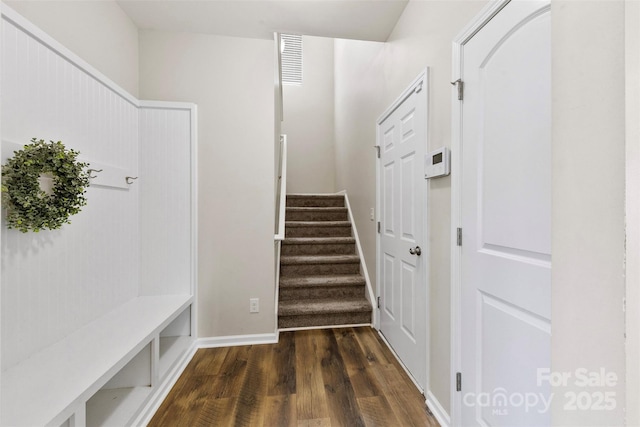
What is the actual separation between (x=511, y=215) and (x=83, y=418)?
1.84 metres

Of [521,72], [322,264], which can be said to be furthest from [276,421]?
[521,72]

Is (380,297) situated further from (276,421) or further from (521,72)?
(521,72)

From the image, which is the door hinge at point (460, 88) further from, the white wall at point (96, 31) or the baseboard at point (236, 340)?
the baseboard at point (236, 340)

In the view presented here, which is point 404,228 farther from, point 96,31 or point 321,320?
point 96,31

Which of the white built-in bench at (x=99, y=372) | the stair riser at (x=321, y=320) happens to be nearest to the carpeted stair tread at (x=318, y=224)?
the stair riser at (x=321, y=320)

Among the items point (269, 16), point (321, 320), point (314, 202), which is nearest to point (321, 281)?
point (321, 320)

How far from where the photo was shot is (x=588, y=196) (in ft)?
1.34

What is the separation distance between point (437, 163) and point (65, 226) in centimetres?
205

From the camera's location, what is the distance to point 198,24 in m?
2.19

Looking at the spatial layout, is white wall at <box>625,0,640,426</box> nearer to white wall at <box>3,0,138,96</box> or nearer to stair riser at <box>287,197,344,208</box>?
white wall at <box>3,0,138,96</box>

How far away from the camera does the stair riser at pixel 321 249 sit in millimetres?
3273

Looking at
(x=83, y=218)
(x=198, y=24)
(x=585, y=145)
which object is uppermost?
(x=198, y=24)

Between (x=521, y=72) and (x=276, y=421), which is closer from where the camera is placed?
(x=521, y=72)

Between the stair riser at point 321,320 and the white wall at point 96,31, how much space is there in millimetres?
2325
